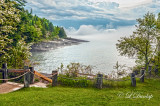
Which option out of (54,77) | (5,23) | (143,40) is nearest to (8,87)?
(54,77)

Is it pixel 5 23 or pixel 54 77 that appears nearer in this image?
pixel 54 77

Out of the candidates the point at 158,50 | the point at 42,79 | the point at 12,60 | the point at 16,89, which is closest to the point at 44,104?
the point at 16,89

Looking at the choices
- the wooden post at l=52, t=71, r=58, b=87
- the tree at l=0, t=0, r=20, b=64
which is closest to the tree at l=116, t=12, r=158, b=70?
the wooden post at l=52, t=71, r=58, b=87

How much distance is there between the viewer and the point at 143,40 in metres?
16.8

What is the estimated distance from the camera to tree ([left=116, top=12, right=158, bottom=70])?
16562mm

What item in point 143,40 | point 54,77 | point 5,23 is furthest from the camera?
point 143,40

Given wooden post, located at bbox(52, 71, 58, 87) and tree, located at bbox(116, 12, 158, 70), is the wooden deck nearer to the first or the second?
wooden post, located at bbox(52, 71, 58, 87)

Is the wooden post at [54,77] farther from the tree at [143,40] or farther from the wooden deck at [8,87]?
the tree at [143,40]

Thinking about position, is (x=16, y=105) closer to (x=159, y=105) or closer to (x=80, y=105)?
(x=80, y=105)

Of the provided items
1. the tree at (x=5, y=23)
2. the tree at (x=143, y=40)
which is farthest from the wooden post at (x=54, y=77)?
the tree at (x=143, y=40)

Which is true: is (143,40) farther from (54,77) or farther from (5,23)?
(5,23)

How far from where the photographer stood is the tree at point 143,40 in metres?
16.6

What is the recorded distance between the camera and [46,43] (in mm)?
85812

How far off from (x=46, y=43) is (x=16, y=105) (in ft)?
268
